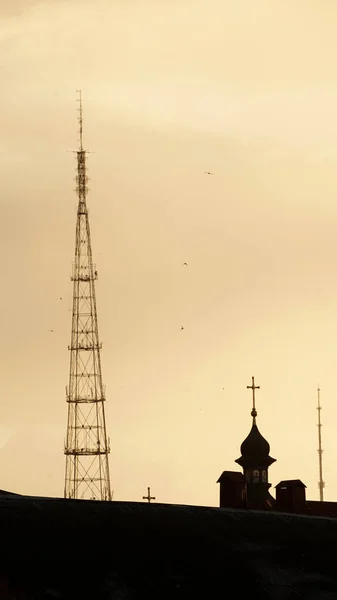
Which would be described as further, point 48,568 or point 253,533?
point 253,533

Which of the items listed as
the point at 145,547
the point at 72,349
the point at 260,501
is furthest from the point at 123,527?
the point at 260,501

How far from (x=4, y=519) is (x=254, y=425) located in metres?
70.9

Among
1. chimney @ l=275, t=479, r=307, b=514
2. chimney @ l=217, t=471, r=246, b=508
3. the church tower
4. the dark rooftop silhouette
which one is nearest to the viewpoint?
the dark rooftop silhouette

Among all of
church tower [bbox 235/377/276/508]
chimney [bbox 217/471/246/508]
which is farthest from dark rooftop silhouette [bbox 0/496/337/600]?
church tower [bbox 235/377/276/508]

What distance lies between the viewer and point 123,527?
72938mm

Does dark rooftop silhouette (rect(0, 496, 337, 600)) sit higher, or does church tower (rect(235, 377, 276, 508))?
church tower (rect(235, 377, 276, 508))

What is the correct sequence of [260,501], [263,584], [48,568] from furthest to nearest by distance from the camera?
[260,501] < [263,584] < [48,568]

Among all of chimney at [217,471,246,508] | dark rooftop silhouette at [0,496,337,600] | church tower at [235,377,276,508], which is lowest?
dark rooftop silhouette at [0,496,337,600]

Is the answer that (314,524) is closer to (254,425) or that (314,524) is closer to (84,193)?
(84,193)

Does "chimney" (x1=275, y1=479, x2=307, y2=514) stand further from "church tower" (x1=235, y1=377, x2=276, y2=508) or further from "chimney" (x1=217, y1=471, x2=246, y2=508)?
"church tower" (x1=235, y1=377, x2=276, y2=508)

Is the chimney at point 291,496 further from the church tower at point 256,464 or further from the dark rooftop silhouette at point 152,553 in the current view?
the dark rooftop silhouette at point 152,553

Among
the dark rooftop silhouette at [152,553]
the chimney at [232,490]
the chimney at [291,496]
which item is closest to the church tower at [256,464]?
the chimney at [291,496]

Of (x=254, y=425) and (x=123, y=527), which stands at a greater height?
(x=254, y=425)

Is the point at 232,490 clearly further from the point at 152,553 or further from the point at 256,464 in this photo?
the point at 256,464
